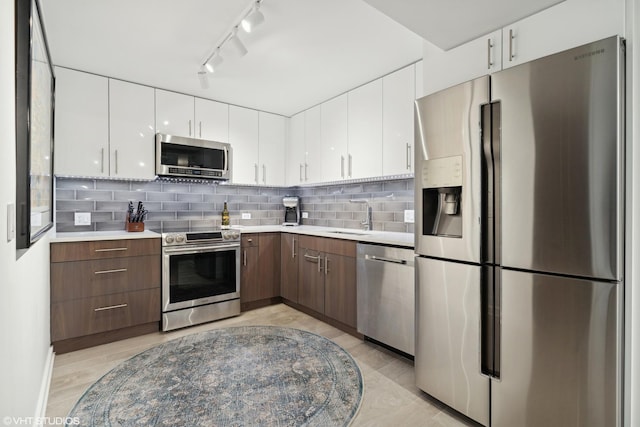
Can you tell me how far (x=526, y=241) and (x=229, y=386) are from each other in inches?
73.3

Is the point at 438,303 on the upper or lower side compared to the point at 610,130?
lower

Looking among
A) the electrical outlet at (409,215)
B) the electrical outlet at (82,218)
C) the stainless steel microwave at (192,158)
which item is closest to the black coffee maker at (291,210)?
the stainless steel microwave at (192,158)

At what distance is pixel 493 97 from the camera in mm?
1546

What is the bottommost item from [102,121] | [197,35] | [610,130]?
[610,130]

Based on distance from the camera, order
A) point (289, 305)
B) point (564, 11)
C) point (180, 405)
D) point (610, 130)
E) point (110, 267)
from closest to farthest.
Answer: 1. point (610, 130)
2. point (564, 11)
3. point (180, 405)
4. point (110, 267)
5. point (289, 305)

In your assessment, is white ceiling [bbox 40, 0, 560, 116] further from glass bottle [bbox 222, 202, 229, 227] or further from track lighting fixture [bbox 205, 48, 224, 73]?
glass bottle [bbox 222, 202, 229, 227]

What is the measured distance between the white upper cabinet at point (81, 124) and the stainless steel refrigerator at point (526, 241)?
274 cm

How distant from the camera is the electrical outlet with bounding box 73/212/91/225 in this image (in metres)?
3.00

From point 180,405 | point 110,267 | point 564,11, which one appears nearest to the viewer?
point 564,11

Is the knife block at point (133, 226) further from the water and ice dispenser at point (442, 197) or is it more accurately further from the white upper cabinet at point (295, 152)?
the water and ice dispenser at point (442, 197)

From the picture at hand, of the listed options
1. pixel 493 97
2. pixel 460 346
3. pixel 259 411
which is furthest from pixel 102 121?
pixel 460 346

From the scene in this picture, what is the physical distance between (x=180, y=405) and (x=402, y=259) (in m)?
1.65

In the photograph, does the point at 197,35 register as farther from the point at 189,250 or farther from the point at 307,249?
the point at 307,249

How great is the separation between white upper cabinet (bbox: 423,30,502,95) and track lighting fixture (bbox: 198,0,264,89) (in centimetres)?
102
